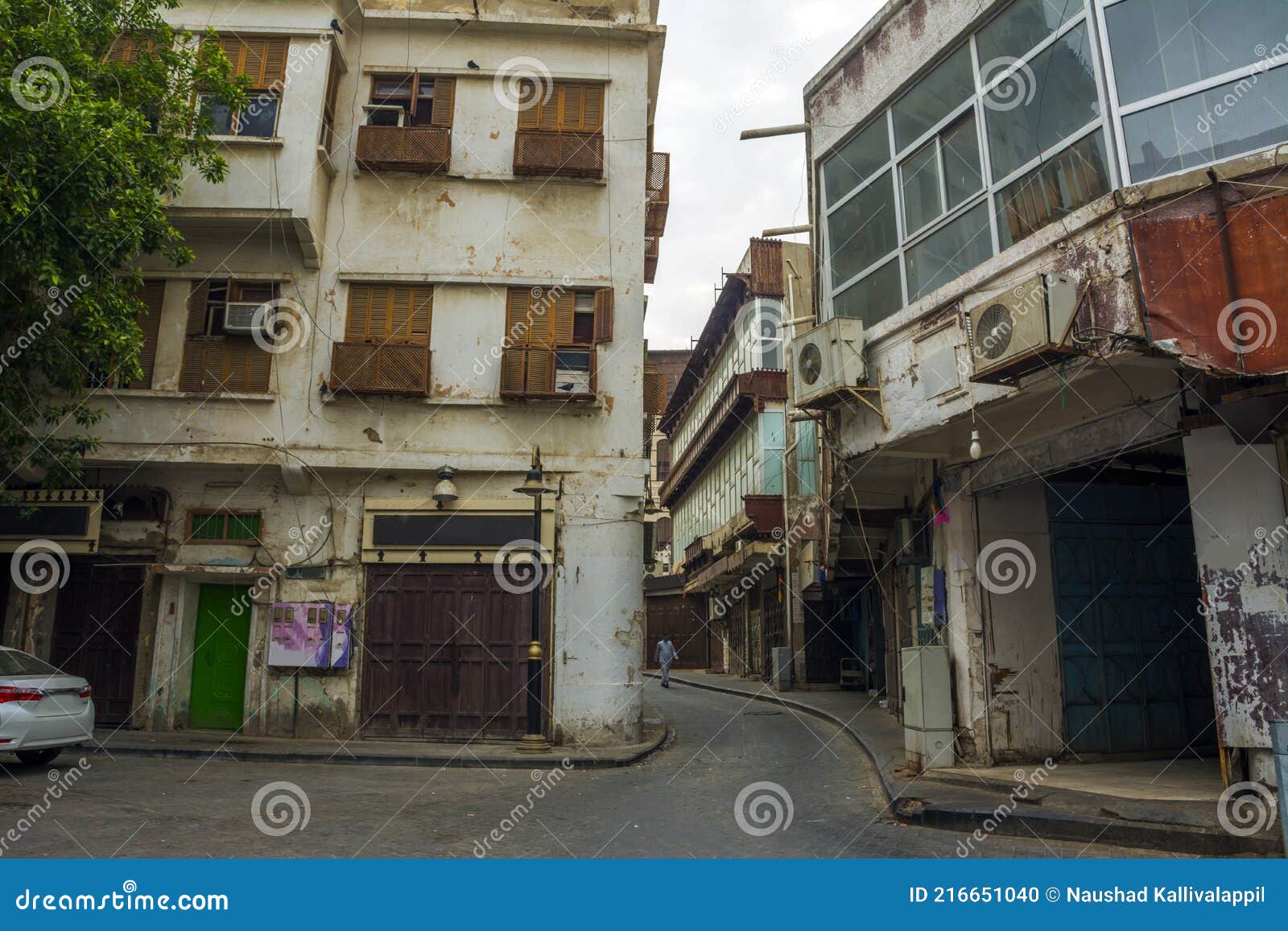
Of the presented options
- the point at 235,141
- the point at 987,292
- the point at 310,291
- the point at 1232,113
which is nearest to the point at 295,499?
the point at 310,291

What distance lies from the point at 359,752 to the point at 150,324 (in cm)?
750

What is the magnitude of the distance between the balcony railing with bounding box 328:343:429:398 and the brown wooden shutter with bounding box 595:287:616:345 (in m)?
2.76

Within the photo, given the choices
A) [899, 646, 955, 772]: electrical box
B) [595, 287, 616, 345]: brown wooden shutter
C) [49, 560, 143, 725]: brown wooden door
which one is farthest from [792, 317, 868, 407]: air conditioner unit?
[49, 560, 143, 725]: brown wooden door

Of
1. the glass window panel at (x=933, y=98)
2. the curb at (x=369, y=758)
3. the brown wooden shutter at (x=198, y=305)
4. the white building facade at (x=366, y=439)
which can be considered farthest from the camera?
the brown wooden shutter at (x=198, y=305)

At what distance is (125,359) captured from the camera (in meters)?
11.6

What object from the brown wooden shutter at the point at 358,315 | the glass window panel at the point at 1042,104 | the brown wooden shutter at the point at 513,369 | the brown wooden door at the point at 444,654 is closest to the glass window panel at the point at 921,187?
the glass window panel at the point at 1042,104

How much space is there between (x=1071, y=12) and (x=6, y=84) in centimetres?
1125

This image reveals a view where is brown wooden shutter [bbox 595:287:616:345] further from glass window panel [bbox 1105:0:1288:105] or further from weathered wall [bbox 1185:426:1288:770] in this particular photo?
weathered wall [bbox 1185:426:1288:770]

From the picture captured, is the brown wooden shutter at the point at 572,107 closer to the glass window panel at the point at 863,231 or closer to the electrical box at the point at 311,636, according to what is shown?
the glass window panel at the point at 863,231

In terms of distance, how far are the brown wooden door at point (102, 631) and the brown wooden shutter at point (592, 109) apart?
10.3 metres

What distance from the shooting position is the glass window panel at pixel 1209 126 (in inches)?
285

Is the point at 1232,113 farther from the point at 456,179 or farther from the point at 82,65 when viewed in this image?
the point at 82,65

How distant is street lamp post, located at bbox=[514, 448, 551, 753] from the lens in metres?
12.2

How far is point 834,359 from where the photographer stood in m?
10.9
